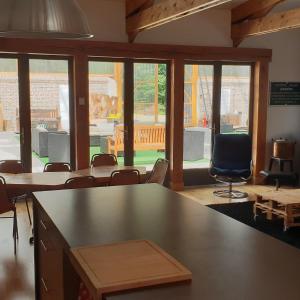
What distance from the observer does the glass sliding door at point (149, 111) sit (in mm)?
7207

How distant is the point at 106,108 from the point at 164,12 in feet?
6.44

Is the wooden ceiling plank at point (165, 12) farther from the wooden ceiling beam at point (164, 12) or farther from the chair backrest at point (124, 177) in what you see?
the chair backrest at point (124, 177)

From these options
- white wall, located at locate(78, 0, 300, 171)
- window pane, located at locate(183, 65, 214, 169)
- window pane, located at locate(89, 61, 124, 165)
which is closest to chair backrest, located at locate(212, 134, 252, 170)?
window pane, located at locate(183, 65, 214, 169)

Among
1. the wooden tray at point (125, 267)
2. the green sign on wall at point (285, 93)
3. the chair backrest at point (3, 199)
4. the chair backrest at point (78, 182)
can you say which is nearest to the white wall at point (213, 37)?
the green sign on wall at point (285, 93)

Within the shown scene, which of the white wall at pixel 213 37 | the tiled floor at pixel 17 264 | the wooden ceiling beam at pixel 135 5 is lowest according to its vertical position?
the tiled floor at pixel 17 264

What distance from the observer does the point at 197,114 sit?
25.1 feet

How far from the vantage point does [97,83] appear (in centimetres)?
697

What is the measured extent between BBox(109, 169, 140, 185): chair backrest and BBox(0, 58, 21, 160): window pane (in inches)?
99.5

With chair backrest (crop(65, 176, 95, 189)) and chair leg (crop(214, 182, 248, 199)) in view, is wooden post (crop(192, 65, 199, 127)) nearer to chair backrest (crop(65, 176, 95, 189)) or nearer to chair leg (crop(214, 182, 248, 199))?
chair leg (crop(214, 182, 248, 199))

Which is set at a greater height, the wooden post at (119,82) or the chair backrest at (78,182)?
the wooden post at (119,82)

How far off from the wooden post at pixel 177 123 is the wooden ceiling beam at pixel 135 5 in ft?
3.46

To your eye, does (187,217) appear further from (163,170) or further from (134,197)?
(163,170)

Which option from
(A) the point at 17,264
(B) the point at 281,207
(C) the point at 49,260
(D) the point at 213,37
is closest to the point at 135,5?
(D) the point at 213,37

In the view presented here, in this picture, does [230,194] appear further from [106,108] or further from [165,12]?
[165,12]
